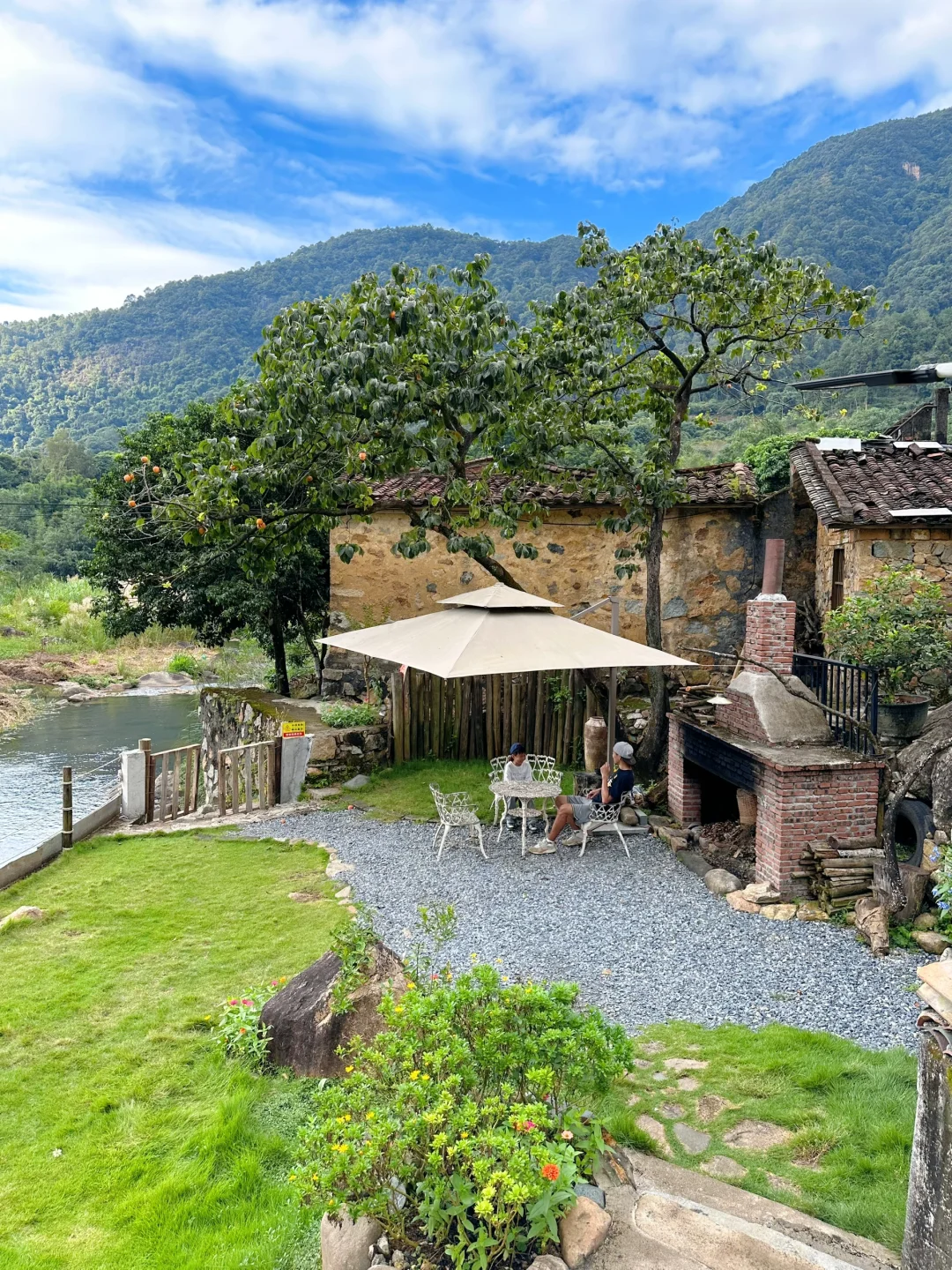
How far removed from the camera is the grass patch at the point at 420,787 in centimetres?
892

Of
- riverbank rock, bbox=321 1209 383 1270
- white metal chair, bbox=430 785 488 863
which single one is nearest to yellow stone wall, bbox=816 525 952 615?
white metal chair, bbox=430 785 488 863

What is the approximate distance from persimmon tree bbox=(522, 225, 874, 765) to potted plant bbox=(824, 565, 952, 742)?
2.07 metres

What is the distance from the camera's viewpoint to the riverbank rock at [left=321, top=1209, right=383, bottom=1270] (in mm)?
2518

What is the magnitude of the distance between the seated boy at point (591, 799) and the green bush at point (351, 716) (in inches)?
143

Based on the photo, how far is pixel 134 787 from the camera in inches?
386

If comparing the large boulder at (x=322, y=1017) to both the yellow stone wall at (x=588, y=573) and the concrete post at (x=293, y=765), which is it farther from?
the yellow stone wall at (x=588, y=573)

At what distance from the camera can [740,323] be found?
335 inches

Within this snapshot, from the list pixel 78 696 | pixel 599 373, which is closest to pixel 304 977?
pixel 599 373

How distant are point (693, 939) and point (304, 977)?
9.13 ft

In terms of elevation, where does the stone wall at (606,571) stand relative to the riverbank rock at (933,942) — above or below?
above

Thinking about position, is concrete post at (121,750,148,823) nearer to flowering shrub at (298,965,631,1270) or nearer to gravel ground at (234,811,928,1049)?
gravel ground at (234,811,928,1049)

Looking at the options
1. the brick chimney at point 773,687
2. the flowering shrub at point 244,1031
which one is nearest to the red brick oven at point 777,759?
the brick chimney at point 773,687

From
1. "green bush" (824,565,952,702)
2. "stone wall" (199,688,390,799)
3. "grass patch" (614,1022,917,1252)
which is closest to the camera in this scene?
"grass patch" (614,1022,917,1252)

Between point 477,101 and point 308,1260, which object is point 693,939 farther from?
point 477,101
